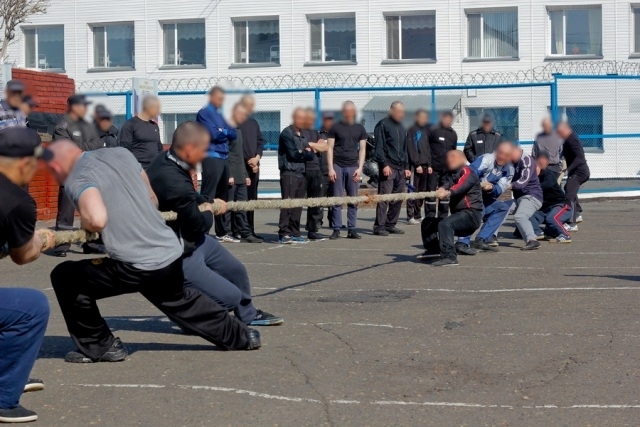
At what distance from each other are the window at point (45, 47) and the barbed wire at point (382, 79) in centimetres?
159

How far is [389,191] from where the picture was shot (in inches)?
669

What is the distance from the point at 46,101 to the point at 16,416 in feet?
46.2

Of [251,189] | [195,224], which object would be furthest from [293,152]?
[195,224]

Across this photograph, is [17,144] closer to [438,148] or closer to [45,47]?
[438,148]

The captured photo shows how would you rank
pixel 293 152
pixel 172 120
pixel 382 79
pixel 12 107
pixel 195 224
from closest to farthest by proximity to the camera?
pixel 195 224 → pixel 12 107 → pixel 293 152 → pixel 172 120 → pixel 382 79

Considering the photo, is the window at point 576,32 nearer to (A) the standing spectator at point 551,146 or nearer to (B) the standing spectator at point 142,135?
(A) the standing spectator at point 551,146

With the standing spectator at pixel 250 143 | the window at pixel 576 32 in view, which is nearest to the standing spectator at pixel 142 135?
the standing spectator at pixel 250 143

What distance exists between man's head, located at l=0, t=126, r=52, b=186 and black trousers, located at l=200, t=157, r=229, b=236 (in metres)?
7.42

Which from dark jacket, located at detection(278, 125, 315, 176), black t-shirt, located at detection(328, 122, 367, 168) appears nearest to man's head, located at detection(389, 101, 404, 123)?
black t-shirt, located at detection(328, 122, 367, 168)

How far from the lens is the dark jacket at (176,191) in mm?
7828

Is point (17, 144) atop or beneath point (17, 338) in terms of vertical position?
atop

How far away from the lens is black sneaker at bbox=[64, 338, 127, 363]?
768 centimetres

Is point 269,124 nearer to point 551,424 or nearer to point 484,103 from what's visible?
point 484,103

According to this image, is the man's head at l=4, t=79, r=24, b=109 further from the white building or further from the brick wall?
the white building
